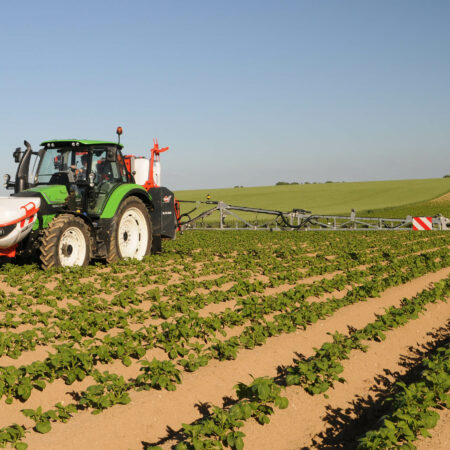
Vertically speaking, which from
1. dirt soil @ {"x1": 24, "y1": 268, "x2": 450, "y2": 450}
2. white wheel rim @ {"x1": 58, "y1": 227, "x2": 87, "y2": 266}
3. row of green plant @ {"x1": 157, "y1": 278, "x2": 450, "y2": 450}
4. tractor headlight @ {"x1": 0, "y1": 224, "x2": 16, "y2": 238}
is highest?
tractor headlight @ {"x1": 0, "y1": 224, "x2": 16, "y2": 238}

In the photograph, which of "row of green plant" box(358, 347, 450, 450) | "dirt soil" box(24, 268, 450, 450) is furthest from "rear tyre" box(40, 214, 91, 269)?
"row of green plant" box(358, 347, 450, 450)

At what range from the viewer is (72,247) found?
10.3 metres

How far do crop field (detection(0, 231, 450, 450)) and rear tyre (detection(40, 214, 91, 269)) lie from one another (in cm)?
37

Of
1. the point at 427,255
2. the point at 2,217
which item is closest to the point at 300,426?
the point at 2,217

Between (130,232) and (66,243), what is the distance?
2.06 m

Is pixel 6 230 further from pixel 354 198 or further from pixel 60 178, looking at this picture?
pixel 354 198

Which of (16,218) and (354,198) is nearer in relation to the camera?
(16,218)

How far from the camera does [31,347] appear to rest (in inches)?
221

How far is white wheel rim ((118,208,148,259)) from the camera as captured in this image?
1161 centimetres

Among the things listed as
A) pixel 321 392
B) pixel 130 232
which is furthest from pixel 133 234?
pixel 321 392

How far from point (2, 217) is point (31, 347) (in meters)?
4.00

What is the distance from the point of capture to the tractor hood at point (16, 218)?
8953 millimetres

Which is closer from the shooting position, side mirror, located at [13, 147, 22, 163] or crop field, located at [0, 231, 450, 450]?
crop field, located at [0, 231, 450, 450]

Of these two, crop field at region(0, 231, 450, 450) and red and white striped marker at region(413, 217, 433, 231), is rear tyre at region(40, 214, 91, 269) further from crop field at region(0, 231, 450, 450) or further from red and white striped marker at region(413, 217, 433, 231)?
red and white striped marker at region(413, 217, 433, 231)
